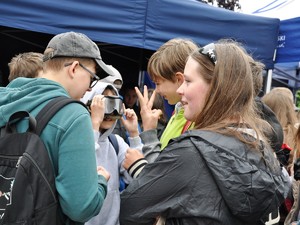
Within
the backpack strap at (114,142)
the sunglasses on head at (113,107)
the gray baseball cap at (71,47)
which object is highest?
the gray baseball cap at (71,47)

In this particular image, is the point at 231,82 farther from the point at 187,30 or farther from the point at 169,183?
the point at 187,30

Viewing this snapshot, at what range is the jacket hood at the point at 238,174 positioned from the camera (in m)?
1.08

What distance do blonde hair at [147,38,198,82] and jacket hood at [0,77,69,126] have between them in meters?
0.69

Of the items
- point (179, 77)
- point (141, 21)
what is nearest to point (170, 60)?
point (179, 77)

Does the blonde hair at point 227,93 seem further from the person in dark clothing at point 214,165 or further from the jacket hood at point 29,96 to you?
the jacket hood at point 29,96

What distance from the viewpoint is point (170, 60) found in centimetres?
180

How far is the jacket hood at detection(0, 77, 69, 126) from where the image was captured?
1.17m

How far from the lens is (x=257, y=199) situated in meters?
1.10

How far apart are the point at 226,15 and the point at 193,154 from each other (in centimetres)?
301

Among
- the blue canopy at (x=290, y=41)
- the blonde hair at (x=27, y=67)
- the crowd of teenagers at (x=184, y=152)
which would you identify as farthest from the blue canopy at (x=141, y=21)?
the crowd of teenagers at (x=184, y=152)

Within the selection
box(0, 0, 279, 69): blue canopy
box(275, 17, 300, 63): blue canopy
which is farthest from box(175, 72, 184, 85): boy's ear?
box(275, 17, 300, 63): blue canopy

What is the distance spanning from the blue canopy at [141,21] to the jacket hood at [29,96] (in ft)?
6.40

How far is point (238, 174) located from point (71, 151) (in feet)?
1.70

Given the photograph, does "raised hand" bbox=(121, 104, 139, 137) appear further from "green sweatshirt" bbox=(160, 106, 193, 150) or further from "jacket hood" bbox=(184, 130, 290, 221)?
"jacket hood" bbox=(184, 130, 290, 221)
